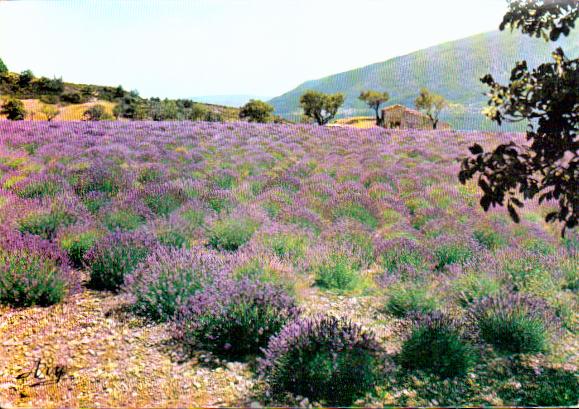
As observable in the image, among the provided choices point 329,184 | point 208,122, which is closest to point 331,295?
point 329,184

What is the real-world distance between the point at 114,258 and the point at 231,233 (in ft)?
4.80

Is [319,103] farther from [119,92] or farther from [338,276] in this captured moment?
[338,276]

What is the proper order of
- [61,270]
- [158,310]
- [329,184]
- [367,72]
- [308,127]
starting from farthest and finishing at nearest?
1. [308,127]
2. [367,72]
3. [329,184]
4. [61,270]
5. [158,310]

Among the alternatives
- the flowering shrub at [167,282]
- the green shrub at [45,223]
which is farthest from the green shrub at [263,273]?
the green shrub at [45,223]

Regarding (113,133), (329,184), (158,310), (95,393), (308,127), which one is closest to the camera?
(95,393)

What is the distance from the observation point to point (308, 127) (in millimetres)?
15898

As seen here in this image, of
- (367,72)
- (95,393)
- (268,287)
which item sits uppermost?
(367,72)

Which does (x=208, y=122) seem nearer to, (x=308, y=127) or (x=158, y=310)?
(x=308, y=127)

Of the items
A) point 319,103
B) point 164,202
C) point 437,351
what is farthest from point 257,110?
point 437,351

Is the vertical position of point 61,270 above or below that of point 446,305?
above

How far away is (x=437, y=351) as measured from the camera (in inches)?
130

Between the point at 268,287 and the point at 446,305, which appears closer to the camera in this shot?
the point at 268,287

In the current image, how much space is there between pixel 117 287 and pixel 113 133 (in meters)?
8.97

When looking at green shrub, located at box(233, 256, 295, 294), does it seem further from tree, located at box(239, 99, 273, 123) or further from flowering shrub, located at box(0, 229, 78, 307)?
tree, located at box(239, 99, 273, 123)
